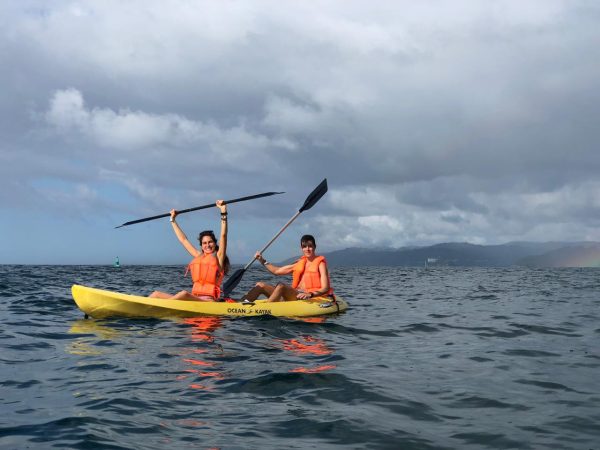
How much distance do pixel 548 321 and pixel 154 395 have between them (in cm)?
970

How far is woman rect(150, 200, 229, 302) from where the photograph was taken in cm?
1134

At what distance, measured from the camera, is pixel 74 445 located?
156 inches

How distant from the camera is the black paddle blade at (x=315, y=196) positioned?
15.5 m

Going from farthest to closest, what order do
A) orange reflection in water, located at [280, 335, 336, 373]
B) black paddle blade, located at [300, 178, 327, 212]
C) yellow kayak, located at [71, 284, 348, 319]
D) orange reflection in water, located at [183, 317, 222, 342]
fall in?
black paddle blade, located at [300, 178, 327, 212] < yellow kayak, located at [71, 284, 348, 319] < orange reflection in water, located at [183, 317, 222, 342] < orange reflection in water, located at [280, 335, 336, 373]

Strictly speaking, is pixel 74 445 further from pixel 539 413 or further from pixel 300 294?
pixel 300 294

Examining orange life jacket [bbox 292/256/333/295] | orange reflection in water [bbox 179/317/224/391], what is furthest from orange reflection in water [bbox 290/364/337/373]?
orange life jacket [bbox 292/256/333/295]

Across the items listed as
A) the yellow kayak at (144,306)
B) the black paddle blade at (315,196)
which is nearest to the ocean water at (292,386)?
the yellow kayak at (144,306)

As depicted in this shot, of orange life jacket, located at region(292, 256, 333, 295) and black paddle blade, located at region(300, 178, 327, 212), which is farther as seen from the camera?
black paddle blade, located at region(300, 178, 327, 212)

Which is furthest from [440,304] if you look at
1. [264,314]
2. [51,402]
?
[51,402]

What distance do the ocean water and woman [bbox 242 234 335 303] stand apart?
6.29 ft

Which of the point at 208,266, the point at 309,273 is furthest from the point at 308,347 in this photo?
the point at 309,273

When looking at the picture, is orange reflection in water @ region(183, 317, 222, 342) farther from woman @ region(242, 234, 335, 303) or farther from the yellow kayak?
woman @ region(242, 234, 335, 303)

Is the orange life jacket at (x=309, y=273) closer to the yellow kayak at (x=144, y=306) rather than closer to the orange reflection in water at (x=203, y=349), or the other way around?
the yellow kayak at (x=144, y=306)

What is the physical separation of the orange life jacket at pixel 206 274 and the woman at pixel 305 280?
1.04m
